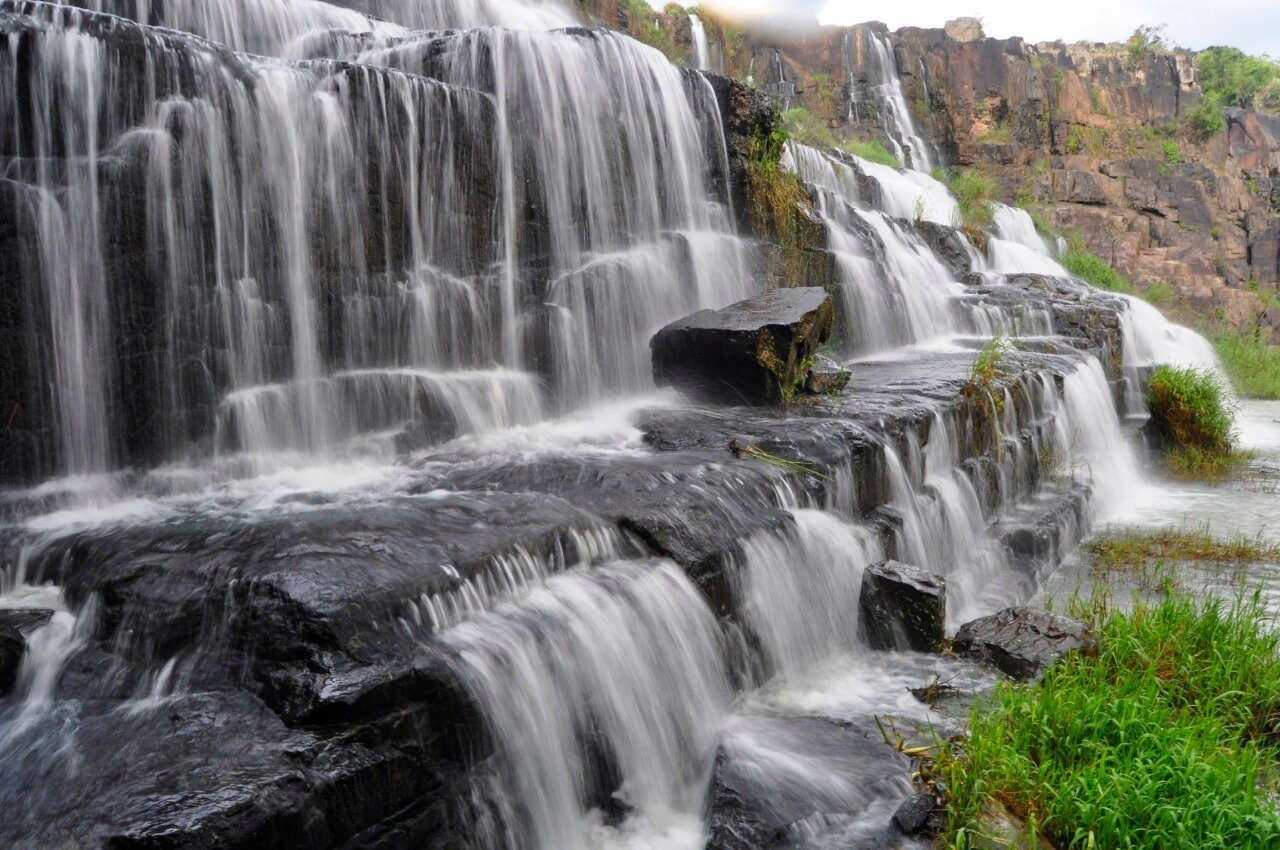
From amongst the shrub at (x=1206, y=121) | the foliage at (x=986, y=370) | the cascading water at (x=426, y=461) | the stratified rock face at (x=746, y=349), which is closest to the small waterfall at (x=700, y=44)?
the cascading water at (x=426, y=461)

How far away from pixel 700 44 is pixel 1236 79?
63.5 ft

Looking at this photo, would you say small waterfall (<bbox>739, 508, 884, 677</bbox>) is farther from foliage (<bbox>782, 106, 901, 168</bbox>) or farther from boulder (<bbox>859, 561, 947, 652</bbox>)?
foliage (<bbox>782, 106, 901, 168</bbox>)

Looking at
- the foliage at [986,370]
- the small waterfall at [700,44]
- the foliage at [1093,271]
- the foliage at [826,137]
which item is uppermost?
the small waterfall at [700,44]

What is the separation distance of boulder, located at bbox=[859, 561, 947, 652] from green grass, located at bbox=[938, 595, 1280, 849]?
30.7 inches

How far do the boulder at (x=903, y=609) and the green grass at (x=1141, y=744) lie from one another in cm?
78

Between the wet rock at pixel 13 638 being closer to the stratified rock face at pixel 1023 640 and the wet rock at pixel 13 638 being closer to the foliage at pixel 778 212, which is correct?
the stratified rock face at pixel 1023 640

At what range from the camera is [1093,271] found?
73.3 feet

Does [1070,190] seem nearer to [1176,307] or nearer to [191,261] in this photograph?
[1176,307]

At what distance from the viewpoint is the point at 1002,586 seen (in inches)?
289

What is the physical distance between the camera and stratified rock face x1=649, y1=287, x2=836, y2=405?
26.8 ft

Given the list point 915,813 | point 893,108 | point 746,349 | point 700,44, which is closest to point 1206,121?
point 893,108

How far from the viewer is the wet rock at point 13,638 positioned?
148 inches

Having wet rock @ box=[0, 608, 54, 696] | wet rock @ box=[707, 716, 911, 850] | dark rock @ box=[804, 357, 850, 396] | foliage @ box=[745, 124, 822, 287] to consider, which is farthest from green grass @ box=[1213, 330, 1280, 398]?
wet rock @ box=[0, 608, 54, 696]

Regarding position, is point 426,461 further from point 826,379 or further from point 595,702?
point 826,379
